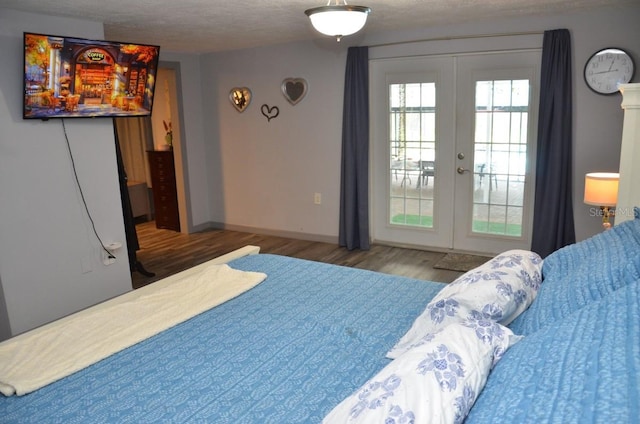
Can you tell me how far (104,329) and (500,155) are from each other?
3.85 m

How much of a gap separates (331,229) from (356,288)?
3.11 m

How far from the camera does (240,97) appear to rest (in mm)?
5938

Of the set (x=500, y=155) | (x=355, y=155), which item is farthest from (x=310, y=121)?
(x=500, y=155)

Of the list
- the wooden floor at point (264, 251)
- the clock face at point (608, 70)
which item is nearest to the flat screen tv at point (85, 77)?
the wooden floor at point (264, 251)

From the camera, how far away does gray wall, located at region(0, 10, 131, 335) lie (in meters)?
3.42

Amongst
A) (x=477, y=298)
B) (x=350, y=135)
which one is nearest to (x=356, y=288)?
(x=477, y=298)

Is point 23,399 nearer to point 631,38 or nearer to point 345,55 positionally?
point 345,55

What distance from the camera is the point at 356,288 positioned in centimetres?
256

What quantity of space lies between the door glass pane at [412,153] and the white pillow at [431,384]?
3.75 m

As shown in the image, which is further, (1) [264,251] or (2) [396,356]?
(1) [264,251]

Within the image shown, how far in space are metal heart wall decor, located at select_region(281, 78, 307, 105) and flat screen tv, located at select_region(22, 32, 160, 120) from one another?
1.86 m

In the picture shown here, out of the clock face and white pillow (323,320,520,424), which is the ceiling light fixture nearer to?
white pillow (323,320,520,424)

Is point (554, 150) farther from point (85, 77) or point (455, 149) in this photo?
point (85, 77)

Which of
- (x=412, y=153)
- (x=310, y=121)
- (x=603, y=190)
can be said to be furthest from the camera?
(x=310, y=121)
